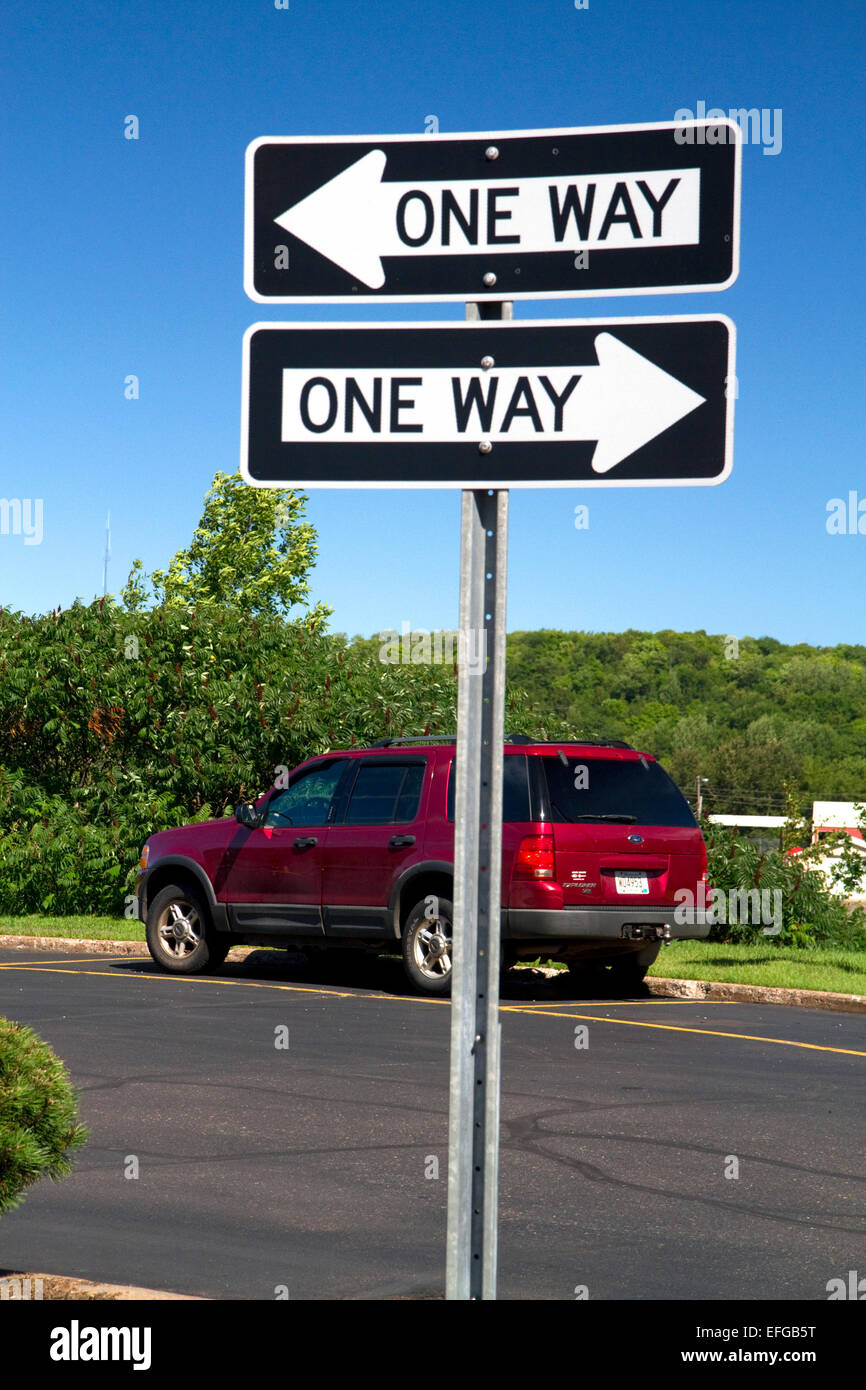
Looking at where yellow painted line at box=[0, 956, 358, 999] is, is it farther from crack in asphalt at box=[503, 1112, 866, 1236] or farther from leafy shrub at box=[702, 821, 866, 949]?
crack in asphalt at box=[503, 1112, 866, 1236]

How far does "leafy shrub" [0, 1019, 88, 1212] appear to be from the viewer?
16.0 feet

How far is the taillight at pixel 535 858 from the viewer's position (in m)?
13.4

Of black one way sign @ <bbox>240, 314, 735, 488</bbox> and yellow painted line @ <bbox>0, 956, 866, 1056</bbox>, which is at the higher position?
black one way sign @ <bbox>240, 314, 735, 488</bbox>

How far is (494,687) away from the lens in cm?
366

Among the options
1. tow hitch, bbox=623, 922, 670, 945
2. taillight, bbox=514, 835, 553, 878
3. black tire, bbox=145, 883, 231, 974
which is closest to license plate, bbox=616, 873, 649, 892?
tow hitch, bbox=623, 922, 670, 945

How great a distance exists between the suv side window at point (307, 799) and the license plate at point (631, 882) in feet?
9.24

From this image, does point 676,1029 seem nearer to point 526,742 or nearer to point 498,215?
point 526,742

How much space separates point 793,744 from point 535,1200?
14313cm

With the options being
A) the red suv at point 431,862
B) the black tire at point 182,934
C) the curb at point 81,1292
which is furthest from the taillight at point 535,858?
the curb at point 81,1292

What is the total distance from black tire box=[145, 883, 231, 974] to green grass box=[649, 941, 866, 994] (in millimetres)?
4171

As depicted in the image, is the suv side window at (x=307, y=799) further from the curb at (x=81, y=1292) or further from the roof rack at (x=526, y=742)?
the curb at (x=81, y=1292)
